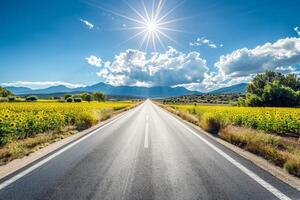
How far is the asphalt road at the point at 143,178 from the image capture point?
4.01m

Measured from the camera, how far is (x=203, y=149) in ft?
25.9

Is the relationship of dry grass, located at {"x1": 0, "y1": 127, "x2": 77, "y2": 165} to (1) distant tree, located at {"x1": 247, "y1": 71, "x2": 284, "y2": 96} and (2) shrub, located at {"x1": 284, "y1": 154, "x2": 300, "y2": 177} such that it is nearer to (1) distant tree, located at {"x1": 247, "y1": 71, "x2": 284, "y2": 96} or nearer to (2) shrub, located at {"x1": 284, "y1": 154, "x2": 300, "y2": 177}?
(2) shrub, located at {"x1": 284, "y1": 154, "x2": 300, "y2": 177}

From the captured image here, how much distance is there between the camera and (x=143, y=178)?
484cm

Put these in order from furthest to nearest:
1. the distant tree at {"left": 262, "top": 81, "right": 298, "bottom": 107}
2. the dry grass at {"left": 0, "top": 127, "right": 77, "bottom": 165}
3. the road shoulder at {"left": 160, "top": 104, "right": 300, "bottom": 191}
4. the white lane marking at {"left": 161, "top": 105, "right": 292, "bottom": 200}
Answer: the distant tree at {"left": 262, "top": 81, "right": 298, "bottom": 107}, the dry grass at {"left": 0, "top": 127, "right": 77, "bottom": 165}, the road shoulder at {"left": 160, "top": 104, "right": 300, "bottom": 191}, the white lane marking at {"left": 161, "top": 105, "right": 292, "bottom": 200}

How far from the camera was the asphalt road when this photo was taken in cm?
401

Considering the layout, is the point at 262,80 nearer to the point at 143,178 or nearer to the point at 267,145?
the point at 267,145

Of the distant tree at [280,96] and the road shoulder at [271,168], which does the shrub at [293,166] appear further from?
the distant tree at [280,96]

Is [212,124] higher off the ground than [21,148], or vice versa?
[212,124]

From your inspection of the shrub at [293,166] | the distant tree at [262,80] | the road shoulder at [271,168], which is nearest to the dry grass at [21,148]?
the road shoulder at [271,168]

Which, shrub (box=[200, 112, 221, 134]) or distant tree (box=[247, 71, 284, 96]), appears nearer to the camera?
shrub (box=[200, 112, 221, 134])

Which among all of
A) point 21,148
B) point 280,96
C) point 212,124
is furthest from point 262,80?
point 21,148

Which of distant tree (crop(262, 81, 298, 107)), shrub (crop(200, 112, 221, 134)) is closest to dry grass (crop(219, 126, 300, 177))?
shrub (crop(200, 112, 221, 134))

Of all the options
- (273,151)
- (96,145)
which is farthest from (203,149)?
(96,145)

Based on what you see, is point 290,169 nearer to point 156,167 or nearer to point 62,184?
point 156,167
